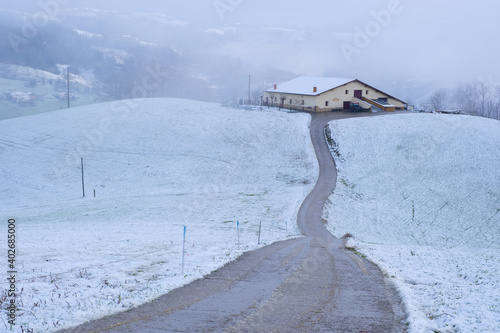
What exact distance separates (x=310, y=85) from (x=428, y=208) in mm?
49680

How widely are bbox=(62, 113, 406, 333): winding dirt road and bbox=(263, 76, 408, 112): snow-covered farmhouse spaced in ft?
197

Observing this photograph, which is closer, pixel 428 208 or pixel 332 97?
pixel 428 208

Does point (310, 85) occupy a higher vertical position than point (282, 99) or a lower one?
higher

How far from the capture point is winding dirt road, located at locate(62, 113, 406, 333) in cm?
1055

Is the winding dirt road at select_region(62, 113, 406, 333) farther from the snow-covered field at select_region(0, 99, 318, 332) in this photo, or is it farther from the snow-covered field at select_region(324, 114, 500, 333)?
the snow-covered field at select_region(324, 114, 500, 333)

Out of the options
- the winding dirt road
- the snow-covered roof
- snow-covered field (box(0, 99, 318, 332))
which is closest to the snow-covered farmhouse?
the snow-covered roof

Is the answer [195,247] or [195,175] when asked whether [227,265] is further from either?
[195,175]

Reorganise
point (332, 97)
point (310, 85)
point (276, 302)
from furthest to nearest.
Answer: point (310, 85) → point (332, 97) → point (276, 302)

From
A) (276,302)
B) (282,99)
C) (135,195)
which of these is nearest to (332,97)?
(282,99)

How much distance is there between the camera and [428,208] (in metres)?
40.1

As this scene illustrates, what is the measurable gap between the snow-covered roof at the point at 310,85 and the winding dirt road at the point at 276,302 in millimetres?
61436

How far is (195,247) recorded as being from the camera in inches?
849

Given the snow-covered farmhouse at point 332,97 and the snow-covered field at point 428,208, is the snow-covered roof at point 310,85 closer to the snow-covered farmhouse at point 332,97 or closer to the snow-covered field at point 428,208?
the snow-covered farmhouse at point 332,97

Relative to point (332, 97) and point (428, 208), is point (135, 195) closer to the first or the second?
point (428, 208)
